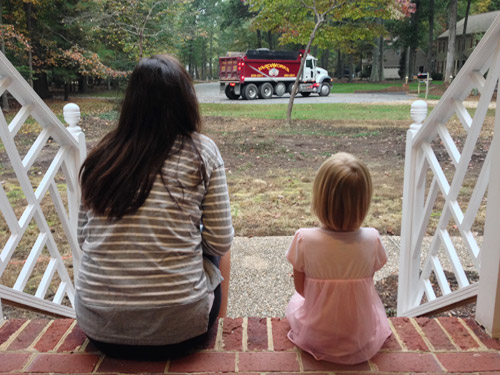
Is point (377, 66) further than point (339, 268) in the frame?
Yes

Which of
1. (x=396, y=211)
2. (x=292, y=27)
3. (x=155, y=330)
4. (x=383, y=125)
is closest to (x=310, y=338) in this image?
(x=155, y=330)

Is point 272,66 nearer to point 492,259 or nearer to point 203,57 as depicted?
point 492,259

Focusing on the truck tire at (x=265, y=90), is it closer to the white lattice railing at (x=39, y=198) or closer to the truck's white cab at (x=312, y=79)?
the truck's white cab at (x=312, y=79)

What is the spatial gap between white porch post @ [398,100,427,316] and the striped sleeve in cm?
137

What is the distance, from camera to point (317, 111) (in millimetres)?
13500

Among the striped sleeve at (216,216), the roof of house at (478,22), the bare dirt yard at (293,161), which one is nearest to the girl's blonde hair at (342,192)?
the striped sleeve at (216,216)

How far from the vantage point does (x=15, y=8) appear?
47.8 feet

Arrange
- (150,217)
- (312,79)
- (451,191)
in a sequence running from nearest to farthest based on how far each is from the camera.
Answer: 1. (150,217)
2. (451,191)
3. (312,79)

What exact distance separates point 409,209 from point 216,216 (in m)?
1.47

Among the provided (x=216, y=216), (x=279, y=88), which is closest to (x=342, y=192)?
(x=216, y=216)

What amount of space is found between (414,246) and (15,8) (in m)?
15.6

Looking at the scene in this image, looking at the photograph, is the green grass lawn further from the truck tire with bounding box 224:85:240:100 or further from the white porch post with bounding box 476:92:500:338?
the white porch post with bounding box 476:92:500:338

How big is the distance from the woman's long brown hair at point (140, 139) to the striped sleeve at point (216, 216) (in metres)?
0.17

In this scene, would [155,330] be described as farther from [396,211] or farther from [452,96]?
[396,211]
